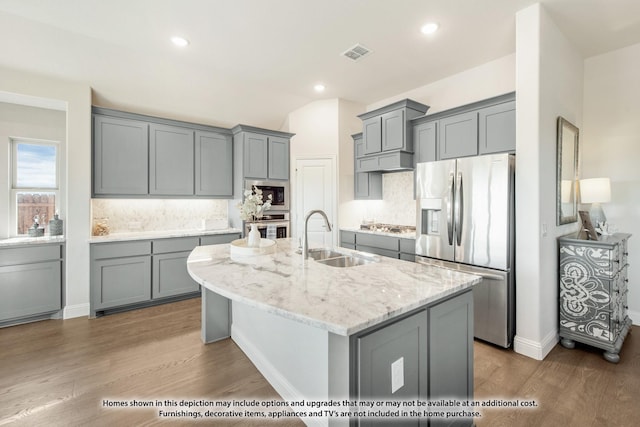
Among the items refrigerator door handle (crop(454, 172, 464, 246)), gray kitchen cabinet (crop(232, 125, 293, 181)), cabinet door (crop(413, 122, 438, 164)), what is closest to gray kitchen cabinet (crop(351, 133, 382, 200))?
cabinet door (crop(413, 122, 438, 164))

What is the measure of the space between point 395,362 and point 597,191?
9.67ft

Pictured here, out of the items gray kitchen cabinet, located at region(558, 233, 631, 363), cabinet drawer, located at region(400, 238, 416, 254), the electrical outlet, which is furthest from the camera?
cabinet drawer, located at region(400, 238, 416, 254)

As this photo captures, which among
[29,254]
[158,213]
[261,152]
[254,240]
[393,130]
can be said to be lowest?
[29,254]

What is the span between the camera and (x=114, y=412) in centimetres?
186

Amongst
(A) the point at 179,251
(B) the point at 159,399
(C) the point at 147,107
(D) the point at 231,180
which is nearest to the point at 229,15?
(C) the point at 147,107

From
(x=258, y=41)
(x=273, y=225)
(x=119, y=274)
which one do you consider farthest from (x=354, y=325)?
(x=273, y=225)

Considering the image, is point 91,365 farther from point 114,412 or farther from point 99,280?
point 99,280

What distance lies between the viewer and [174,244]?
3.89 m

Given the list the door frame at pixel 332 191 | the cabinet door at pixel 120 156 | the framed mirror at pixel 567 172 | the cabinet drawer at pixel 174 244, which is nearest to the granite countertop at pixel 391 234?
the door frame at pixel 332 191

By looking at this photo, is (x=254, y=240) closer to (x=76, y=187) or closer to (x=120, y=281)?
(x=120, y=281)

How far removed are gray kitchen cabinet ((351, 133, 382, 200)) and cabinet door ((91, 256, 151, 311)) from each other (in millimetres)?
3234

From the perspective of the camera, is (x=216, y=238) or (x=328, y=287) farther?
(x=216, y=238)

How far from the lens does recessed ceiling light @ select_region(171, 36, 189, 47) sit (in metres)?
2.94

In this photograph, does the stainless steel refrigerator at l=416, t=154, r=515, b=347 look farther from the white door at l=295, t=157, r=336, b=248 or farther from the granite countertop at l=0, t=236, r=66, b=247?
the granite countertop at l=0, t=236, r=66, b=247
